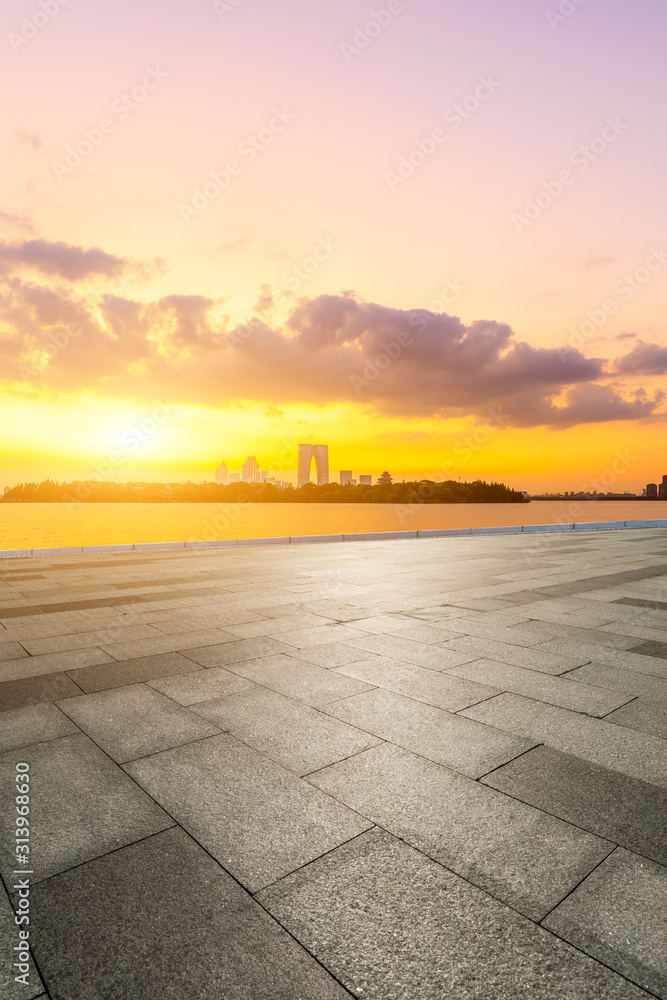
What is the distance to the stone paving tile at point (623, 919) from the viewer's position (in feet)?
8.95

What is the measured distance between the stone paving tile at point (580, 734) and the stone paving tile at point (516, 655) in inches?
52.2

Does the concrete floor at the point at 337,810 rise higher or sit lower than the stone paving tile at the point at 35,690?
lower

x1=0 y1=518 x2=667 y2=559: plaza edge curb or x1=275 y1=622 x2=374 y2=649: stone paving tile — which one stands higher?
x1=0 y1=518 x2=667 y2=559: plaza edge curb

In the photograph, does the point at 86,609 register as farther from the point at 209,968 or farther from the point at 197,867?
the point at 209,968

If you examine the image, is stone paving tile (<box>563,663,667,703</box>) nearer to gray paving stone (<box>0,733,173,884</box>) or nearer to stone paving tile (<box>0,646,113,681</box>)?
gray paving stone (<box>0,733,173,884</box>)

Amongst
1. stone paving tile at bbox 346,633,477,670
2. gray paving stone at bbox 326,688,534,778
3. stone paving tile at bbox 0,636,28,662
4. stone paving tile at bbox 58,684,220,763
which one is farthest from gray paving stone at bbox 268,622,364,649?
stone paving tile at bbox 0,636,28,662

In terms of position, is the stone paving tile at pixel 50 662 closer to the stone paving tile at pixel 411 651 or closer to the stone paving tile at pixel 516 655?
the stone paving tile at pixel 411 651

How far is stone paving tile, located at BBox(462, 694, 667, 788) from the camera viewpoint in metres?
4.78

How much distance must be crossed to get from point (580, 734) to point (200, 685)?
4.21m

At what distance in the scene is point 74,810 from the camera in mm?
4012

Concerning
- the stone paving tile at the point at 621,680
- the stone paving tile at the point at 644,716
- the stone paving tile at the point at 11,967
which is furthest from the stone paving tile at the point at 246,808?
the stone paving tile at the point at 621,680

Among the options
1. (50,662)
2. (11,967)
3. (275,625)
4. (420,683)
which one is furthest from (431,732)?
(50,662)

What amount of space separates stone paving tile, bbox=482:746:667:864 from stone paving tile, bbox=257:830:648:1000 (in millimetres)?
1180

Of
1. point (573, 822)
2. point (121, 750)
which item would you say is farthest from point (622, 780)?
point (121, 750)
